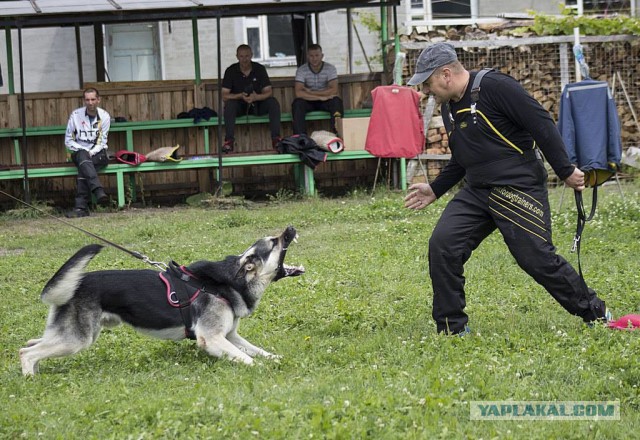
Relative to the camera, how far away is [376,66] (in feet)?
77.4

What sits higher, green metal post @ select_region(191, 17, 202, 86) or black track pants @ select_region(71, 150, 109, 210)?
green metal post @ select_region(191, 17, 202, 86)

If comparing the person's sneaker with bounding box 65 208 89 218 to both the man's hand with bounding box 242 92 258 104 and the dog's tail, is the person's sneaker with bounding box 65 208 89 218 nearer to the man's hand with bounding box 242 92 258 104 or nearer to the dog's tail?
the man's hand with bounding box 242 92 258 104

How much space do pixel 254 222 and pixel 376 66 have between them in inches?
440

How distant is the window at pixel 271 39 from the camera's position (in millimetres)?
23109

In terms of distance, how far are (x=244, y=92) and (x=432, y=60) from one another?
408 inches

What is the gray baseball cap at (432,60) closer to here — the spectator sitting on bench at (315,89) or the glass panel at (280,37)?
the spectator sitting on bench at (315,89)

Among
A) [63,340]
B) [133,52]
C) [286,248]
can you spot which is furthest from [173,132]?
[63,340]

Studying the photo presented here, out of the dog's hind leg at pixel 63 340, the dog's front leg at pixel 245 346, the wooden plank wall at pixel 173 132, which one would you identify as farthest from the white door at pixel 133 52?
the dog's hind leg at pixel 63 340

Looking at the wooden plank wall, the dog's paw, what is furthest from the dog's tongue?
the wooden plank wall

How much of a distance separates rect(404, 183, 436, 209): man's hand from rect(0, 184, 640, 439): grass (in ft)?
3.01

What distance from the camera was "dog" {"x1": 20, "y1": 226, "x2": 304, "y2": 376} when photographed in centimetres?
631

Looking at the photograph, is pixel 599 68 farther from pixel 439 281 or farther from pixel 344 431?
pixel 344 431

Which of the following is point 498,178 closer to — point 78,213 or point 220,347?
point 220,347

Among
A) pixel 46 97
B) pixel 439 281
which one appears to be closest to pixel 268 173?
pixel 46 97
